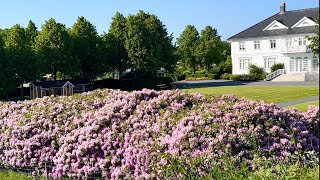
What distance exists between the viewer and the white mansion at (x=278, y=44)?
208 feet

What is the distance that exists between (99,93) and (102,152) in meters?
3.15

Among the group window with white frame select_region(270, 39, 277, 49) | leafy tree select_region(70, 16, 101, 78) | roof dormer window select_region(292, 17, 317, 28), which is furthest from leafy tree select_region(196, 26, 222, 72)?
leafy tree select_region(70, 16, 101, 78)

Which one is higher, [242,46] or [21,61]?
[242,46]

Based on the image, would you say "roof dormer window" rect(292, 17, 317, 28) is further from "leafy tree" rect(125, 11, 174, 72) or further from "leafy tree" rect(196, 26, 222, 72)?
"leafy tree" rect(125, 11, 174, 72)

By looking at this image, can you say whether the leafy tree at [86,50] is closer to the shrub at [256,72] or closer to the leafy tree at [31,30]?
the leafy tree at [31,30]

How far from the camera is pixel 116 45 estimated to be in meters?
62.1

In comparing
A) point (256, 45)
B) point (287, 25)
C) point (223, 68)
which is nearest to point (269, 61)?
point (256, 45)

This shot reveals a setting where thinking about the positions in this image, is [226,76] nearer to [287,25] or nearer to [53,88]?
[287,25]

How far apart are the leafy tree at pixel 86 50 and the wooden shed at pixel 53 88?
9320 millimetres

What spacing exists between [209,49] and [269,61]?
14667 millimetres

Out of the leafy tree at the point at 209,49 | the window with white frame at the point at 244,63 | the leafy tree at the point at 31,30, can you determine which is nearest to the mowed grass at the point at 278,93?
the window with white frame at the point at 244,63

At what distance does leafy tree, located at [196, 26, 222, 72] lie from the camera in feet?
261

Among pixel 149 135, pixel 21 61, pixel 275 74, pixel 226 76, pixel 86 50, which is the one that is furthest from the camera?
pixel 226 76

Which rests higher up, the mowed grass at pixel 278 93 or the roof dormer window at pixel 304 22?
the roof dormer window at pixel 304 22
